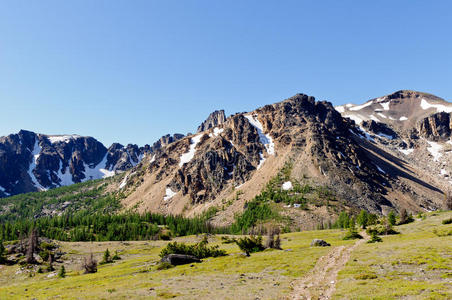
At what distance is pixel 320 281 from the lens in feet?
116

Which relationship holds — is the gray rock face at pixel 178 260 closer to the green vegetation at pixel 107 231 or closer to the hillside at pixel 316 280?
the hillside at pixel 316 280

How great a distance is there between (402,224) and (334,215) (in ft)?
295

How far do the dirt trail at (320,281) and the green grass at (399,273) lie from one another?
43.1 inches

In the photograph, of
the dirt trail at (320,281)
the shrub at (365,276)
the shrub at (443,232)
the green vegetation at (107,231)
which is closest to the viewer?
the dirt trail at (320,281)

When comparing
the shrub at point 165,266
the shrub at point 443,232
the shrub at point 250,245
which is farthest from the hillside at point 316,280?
the shrub at point 250,245

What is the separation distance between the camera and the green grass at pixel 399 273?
2595cm

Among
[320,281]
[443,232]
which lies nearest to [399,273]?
[320,281]

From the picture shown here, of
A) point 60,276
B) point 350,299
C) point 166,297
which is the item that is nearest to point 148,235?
point 60,276

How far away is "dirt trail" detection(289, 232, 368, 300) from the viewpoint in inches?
1176

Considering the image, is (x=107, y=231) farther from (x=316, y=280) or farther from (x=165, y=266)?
(x=316, y=280)

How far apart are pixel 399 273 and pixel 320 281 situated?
9.75m

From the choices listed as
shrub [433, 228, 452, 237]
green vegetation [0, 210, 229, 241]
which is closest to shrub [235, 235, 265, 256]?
shrub [433, 228, 452, 237]

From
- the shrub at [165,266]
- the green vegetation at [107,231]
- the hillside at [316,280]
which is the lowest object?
the green vegetation at [107,231]

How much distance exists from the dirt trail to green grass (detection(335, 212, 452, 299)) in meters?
1.09
